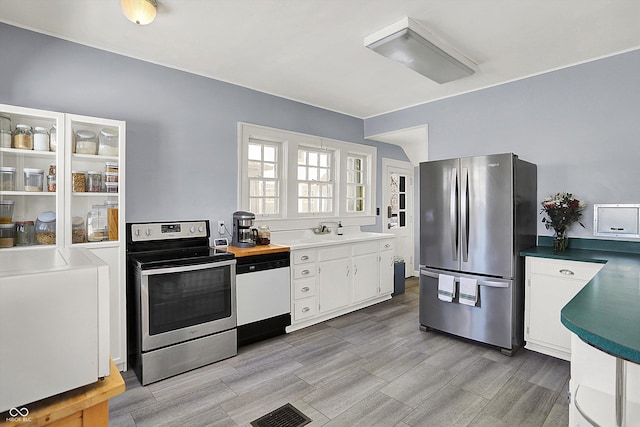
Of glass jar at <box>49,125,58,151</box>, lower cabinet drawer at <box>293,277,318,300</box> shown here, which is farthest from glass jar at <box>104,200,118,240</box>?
lower cabinet drawer at <box>293,277,318,300</box>

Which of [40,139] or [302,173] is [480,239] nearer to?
[302,173]

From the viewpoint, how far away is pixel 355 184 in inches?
202

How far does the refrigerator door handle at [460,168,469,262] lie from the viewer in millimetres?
3197

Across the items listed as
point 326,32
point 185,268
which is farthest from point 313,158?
point 185,268

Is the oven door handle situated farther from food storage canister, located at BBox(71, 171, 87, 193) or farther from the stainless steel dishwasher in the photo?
food storage canister, located at BBox(71, 171, 87, 193)

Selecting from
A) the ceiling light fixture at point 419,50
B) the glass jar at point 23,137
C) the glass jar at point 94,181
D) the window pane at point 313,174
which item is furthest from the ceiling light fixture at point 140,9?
the window pane at point 313,174

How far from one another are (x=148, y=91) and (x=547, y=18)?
10.8 ft

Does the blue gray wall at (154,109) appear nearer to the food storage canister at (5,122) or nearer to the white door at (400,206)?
the food storage canister at (5,122)

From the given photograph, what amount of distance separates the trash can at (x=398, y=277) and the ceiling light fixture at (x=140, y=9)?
4.15 m

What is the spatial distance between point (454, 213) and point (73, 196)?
3332mm

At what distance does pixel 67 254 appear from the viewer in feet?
3.36

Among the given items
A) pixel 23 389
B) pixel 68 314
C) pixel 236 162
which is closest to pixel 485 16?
pixel 236 162

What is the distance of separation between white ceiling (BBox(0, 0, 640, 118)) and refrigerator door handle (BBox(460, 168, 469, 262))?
110 cm

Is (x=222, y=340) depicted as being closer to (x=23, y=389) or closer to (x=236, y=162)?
(x=236, y=162)
